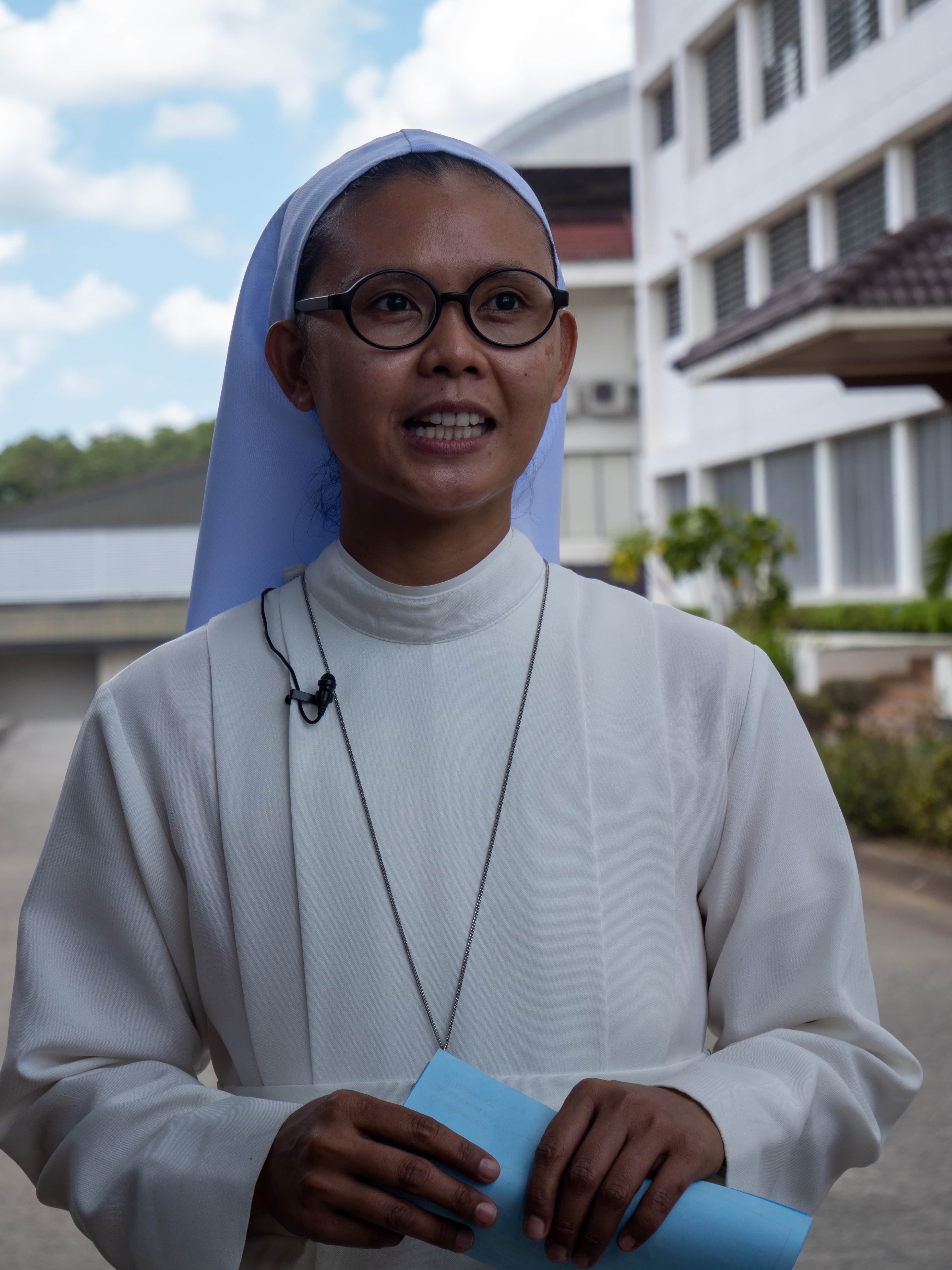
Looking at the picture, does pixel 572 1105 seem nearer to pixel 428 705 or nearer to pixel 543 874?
pixel 543 874

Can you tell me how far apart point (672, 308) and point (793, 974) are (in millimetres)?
26093

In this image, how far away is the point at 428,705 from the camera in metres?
1.53

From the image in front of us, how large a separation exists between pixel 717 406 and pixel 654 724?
2310 centimetres

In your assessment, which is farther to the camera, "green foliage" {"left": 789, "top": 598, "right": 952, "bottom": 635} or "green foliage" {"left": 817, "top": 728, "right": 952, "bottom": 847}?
"green foliage" {"left": 789, "top": 598, "right": 952, "bottom": 635}

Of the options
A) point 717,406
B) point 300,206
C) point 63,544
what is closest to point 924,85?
point 717,406

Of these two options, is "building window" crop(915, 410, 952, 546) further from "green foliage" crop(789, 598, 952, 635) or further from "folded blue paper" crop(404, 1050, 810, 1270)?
"folded blue paper" crop(404, 1050, 810, 1270)

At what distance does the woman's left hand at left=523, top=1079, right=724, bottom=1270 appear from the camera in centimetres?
120

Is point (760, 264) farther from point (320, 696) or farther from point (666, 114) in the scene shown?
point (320, 696)

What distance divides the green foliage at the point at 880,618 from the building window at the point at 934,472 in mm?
1036

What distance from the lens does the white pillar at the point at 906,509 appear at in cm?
1784

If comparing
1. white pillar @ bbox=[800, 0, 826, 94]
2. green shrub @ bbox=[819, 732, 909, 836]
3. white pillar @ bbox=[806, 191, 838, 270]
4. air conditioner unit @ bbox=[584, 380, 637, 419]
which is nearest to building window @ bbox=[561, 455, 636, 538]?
air conditioner unit @ bbox=[584, 380, 637, 419]

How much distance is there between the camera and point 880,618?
18.0 metres

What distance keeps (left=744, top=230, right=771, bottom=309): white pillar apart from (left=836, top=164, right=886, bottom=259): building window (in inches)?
91.2

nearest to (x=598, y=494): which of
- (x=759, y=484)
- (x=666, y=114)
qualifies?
(x=666, y=114)
